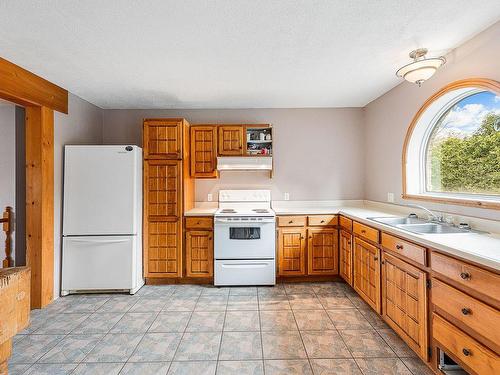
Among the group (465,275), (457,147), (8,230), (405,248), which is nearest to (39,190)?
(8,230)

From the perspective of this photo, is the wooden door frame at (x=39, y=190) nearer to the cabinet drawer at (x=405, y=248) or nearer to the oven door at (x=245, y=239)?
the oven door at (x=245, y=239)

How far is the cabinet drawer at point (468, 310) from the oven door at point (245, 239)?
1.81m

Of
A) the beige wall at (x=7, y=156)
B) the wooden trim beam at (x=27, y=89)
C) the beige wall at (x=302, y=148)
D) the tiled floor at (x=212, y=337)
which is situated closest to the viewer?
the tiled floor at (x=212, y=337)

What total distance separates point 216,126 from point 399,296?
2.79 metres

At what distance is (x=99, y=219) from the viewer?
2.97 m

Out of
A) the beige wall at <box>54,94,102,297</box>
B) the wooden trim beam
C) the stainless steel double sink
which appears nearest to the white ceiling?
the wooden trim beam

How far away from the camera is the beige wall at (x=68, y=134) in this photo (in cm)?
291

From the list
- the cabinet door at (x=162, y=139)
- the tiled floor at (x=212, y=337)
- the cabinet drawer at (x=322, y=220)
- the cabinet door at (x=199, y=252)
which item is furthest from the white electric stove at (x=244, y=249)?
the cabinet door at (x=162, y=139)

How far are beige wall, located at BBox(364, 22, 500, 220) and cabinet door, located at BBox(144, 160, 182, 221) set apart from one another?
8.52ft

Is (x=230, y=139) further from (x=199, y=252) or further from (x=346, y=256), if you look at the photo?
(x=346, y=256)

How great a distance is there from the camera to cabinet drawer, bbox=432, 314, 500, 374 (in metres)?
1.27

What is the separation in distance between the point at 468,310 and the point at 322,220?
1.91 meters

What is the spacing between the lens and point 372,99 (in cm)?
351

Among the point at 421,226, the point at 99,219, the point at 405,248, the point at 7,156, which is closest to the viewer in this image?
the point at 405,248
